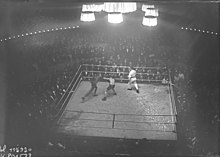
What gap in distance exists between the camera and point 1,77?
2822mm

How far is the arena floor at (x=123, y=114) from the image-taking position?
2.76 meters

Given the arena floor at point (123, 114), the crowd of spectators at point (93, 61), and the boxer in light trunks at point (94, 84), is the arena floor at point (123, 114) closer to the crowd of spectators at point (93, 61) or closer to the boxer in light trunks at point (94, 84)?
the boxer in light trunks at point (94, 84)

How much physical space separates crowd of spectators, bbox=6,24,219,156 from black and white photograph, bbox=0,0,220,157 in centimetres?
1

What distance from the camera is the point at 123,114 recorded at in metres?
2.92

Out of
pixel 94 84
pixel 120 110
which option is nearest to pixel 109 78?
pixel 94 84

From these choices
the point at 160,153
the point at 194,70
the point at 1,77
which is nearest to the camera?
the point at 160,153

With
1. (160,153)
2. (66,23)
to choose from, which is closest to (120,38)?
(66,23)

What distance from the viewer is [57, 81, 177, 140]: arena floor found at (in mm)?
2758

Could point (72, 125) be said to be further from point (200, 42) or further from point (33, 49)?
point (200, 42)

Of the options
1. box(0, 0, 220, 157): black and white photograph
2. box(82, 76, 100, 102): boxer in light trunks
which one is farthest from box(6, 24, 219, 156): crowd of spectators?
box(82, 76, 100, 102): boxer in light trunks

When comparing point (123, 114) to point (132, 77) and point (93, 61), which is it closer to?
point (132, 77)

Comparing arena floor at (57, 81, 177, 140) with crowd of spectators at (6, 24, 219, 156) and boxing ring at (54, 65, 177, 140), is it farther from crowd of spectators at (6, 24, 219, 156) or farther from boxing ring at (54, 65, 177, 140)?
crowd of spectators at (6, 24, 219, 156)

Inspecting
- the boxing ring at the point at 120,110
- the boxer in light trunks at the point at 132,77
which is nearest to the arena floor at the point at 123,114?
the boxing ring at the point at 120,110

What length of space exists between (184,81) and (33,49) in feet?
6.03
